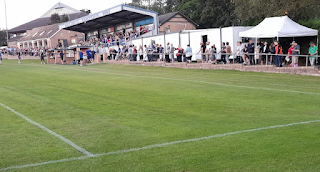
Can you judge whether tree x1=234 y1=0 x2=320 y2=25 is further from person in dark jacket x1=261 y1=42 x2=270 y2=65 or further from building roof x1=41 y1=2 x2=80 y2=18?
building roof x1=41 y1=2 x2=80 y2=18

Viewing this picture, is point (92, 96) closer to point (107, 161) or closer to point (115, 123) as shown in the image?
point (115, 123)

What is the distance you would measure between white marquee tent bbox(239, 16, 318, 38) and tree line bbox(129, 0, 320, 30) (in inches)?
46.4

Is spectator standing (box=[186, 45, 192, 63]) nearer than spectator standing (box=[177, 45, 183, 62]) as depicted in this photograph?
Yes

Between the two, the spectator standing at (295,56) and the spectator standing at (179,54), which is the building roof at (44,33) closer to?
the spectator standing at (179,54)

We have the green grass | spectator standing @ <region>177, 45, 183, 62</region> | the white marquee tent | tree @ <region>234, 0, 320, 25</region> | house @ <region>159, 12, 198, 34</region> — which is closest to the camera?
the green grass

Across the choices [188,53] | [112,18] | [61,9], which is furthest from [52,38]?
[61,9]

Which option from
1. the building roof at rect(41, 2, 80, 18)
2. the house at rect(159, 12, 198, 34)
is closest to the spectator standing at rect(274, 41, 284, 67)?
the house at rect(159, 12, 198, 34)

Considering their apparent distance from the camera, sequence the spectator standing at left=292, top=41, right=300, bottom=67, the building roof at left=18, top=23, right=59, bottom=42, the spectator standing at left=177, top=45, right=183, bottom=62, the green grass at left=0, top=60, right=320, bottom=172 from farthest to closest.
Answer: the building roof at left=18, top=23, right=59, bottom=42, the spectator standing at left=177, top=45, right=183, bottom=62, the spectator standing at left=292, top=41, right=300, bottom=67, the green grass at left=0, top=60, right=320, bottom=172

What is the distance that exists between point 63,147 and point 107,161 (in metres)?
1.22

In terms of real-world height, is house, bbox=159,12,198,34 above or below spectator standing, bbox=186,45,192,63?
above

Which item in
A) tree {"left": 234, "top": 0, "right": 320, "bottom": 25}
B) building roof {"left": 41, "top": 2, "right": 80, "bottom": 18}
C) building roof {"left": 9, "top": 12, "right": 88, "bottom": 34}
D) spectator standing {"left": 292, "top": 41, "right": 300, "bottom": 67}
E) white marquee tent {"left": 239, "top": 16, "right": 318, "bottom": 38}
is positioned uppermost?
building roof {"left": 41, "top": 2, "right": 80, "bottom": 18}

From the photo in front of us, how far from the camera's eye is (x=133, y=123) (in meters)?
7.71

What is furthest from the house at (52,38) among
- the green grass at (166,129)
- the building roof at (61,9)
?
the green grass at (166,129)

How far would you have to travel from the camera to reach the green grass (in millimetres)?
5184
